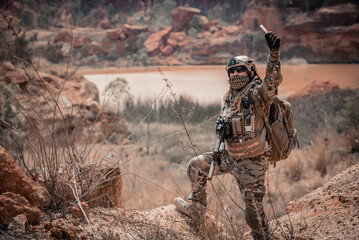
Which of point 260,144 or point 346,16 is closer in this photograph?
point 260,144

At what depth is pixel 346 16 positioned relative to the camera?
59.7ft

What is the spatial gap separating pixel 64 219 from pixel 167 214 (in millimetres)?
1232

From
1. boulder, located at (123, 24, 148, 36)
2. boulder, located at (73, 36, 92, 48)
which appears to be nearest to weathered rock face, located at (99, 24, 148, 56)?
boulder, located at (123, 24, 148, 36)

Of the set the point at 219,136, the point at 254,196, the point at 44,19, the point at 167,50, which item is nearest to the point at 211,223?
the point at 254,196

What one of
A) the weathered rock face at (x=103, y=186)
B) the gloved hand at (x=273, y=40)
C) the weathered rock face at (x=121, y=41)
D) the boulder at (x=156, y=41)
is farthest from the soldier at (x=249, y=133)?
the weathered rock face at (x=121, y=41)

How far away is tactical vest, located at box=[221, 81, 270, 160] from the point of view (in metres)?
2.54

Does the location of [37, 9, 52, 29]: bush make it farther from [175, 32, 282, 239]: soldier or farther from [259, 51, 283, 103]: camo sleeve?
[259, 51, 283, 103]: camo sleeve

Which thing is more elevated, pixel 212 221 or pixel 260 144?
pixel 260 144

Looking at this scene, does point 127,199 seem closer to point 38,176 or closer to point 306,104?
point 38,176

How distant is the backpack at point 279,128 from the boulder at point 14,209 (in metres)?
1.78

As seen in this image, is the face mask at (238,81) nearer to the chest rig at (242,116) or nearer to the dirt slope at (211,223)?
the chest rig at (242,116)

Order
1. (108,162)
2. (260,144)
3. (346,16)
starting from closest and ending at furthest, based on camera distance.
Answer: (260,144), (108,162), (346,16)

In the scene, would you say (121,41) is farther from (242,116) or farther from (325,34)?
(242,116)

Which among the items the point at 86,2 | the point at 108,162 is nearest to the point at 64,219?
the point at 108,162
